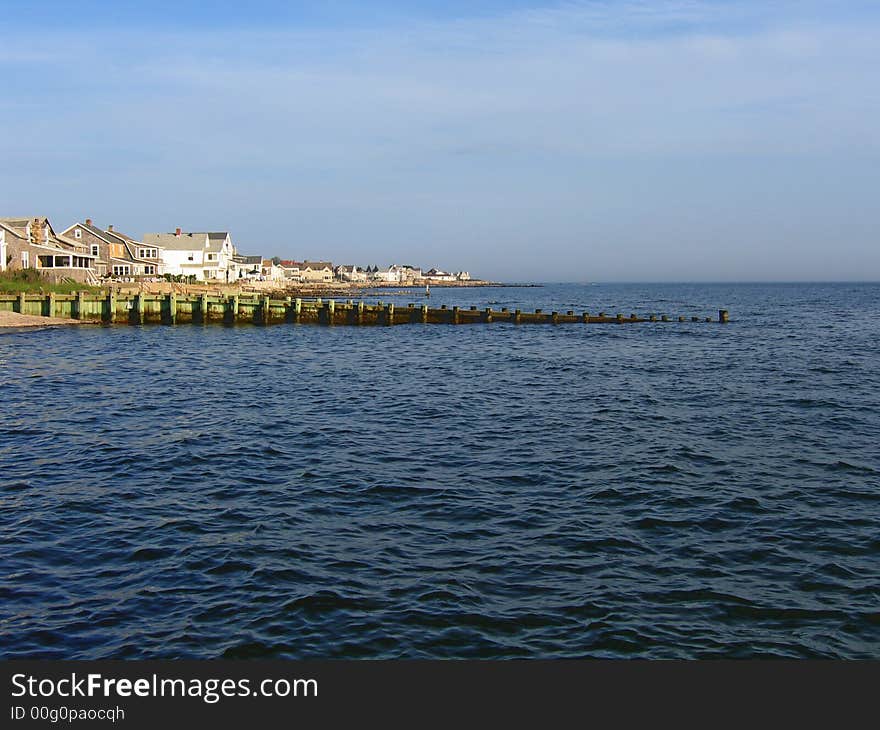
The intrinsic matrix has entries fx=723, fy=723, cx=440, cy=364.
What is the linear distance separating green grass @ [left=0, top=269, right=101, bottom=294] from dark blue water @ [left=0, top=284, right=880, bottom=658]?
40.0 meters

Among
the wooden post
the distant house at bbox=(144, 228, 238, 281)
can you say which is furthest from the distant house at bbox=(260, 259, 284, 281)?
the wooden post

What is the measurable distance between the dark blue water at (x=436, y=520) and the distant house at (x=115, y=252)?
72299 mm

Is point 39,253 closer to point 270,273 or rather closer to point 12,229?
point 12,229

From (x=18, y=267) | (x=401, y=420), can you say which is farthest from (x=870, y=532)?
(x=18, y=267)

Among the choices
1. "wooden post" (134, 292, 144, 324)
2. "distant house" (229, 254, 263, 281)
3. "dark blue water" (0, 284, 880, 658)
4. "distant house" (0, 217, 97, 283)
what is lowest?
"dark blue water" (0, 284, 880, 658)

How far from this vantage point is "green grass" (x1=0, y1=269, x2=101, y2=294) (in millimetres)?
64188

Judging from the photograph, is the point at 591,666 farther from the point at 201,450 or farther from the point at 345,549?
the point at 201,450

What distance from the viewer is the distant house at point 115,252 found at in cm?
9588

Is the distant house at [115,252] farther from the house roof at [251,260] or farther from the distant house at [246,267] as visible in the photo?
the house roof at [251,260]

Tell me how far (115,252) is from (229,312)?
1891 inches

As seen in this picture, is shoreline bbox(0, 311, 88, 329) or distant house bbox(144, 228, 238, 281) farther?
distant house bbox(144, 228, 238, 281)

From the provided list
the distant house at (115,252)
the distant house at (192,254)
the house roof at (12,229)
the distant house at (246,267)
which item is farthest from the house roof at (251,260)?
the house roof at (12,229)

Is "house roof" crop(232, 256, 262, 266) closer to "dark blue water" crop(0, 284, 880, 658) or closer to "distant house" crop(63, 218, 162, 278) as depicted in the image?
"distant house" crop(63, 218, 162, 278)

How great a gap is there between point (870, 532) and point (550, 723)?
30.5 ft
